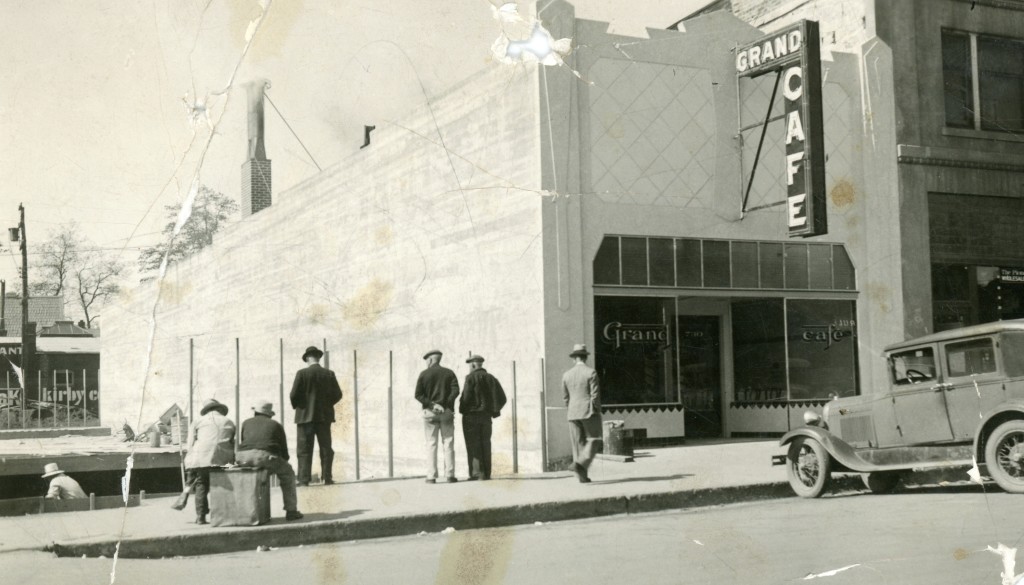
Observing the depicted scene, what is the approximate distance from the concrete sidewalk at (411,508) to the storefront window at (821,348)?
13.1 ft

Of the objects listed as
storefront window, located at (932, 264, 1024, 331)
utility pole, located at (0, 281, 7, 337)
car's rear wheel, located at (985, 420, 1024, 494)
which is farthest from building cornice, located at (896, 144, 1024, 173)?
utility pole, located at (0, 281, 7, 337)

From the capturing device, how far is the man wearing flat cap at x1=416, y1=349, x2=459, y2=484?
14328mm

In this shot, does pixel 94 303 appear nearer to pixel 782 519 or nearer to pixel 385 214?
Result: pixel 385 214

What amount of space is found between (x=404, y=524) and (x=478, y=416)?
4.13 m

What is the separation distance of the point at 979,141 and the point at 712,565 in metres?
14.8

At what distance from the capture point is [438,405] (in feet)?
47.2

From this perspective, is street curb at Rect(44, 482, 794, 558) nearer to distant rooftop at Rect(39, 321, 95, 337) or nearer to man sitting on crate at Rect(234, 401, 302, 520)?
man sitting on crate at Rect(234, 401, 302, 520)

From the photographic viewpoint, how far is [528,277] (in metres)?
16.3

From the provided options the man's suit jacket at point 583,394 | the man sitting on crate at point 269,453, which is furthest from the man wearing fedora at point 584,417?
the man sitting on crate at point 269,453

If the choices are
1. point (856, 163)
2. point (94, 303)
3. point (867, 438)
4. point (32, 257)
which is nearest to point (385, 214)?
point (32, 257)

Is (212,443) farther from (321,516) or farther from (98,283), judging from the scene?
(98,283)

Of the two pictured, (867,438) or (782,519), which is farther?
(867,438)

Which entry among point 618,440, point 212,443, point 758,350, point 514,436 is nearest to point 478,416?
point 514,436

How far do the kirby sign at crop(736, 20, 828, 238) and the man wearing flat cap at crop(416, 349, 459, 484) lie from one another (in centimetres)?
627
